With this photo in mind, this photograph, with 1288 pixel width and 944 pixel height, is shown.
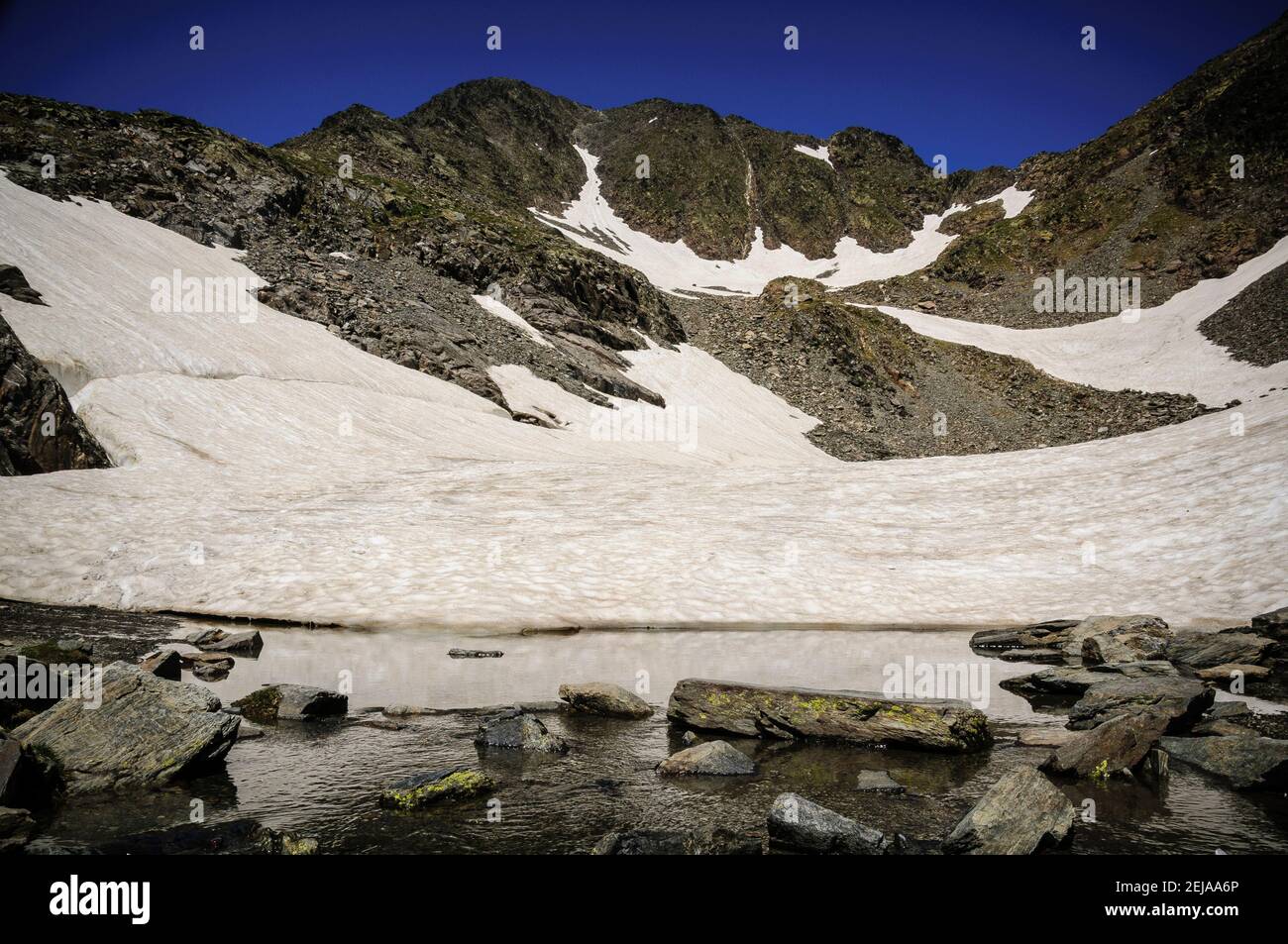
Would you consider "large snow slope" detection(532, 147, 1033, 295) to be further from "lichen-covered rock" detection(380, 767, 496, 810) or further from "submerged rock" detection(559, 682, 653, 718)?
"lichen-covered rock" detection(380, 767, 496, 810)

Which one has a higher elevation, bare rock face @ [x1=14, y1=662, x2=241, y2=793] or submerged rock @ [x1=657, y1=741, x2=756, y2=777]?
bare rock face @ [x1=14, y1=662, x2=241, y2=793]

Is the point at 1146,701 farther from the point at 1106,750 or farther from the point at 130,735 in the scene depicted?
the point at 130,735

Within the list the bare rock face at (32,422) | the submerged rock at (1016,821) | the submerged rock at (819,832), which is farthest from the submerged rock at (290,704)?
the bare rock face at (32,422)

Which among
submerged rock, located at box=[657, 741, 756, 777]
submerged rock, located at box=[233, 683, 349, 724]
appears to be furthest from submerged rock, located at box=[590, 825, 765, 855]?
submerged rock, located at box=[233, 683, 349, 724]

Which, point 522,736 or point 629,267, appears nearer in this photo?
point 522,736

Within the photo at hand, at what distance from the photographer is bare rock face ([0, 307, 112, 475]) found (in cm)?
2278

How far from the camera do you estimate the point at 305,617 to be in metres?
16.9

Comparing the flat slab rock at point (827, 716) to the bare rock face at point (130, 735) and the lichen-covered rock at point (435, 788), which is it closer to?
the lichen-covered rock at point (435, 788)

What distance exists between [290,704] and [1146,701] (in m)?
11.5

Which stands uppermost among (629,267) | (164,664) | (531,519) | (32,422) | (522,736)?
(629,267)

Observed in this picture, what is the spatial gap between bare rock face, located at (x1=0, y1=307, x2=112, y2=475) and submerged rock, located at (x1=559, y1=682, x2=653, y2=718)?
2135 centimetres

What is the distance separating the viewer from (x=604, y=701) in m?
10.5

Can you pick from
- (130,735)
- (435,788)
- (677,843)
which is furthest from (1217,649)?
(130,735)
